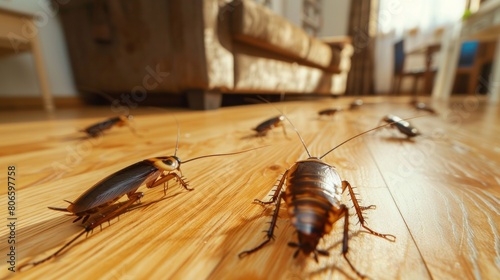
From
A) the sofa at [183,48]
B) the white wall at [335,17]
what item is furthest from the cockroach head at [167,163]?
the white wall at [335,17]

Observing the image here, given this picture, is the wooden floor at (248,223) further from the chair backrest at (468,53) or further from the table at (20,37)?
the chair backrest at (468,53)

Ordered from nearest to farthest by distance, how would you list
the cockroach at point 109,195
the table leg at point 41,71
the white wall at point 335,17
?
the cockroach at point 109,195 → the table leg at point 41,71 → the white wall at point 335,17

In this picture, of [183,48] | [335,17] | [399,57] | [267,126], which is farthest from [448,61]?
[267,126]

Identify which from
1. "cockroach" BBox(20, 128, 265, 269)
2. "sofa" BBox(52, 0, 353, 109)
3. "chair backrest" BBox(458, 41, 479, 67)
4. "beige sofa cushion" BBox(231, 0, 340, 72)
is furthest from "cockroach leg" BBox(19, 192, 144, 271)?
"chair backrest" BBox(458, 41, 479, 67)

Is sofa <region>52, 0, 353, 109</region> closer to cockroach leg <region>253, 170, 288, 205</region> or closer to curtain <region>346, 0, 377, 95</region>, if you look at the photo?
cockroach leg <region>253, 170, 288, 205</region>

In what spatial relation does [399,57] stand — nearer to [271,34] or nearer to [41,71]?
[271,34]

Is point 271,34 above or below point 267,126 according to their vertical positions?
above
